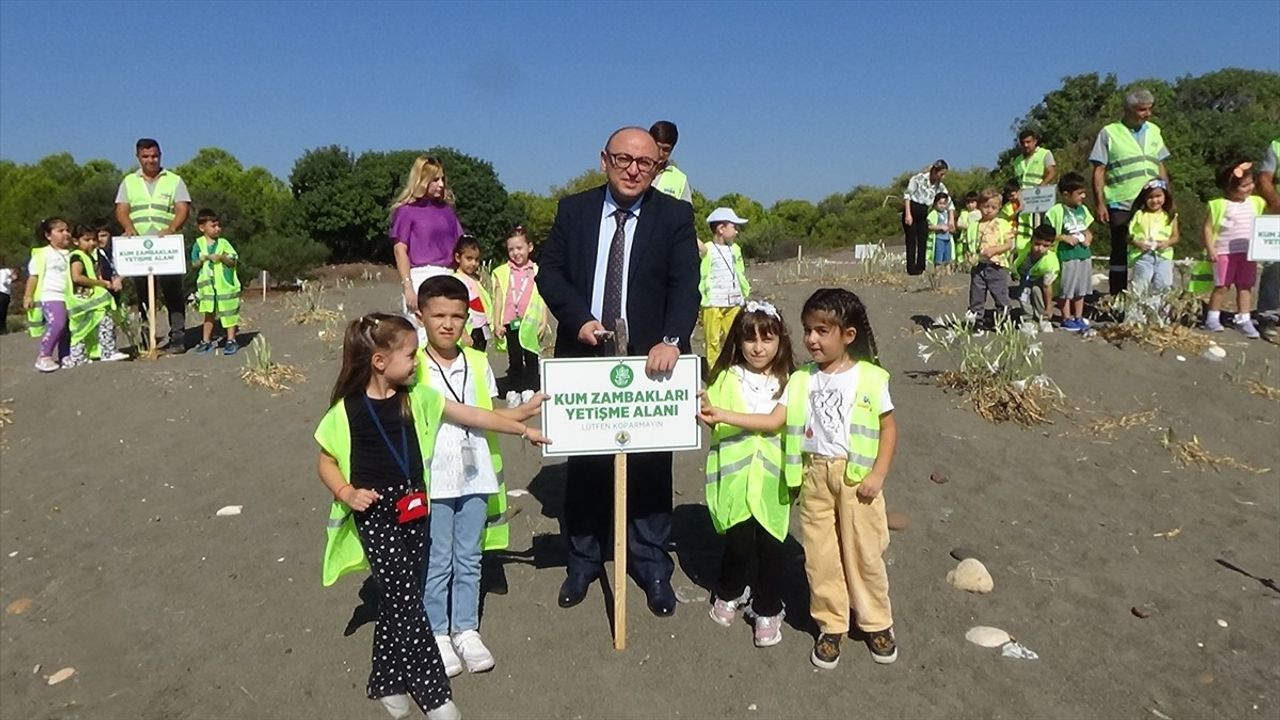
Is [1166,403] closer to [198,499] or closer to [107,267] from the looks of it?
[198,499]

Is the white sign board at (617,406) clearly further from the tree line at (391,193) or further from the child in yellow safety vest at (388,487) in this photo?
the tree line at (391,193)

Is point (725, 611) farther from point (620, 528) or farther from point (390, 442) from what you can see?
point (390, 442)

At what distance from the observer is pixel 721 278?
23.7ft

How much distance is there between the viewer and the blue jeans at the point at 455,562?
354 cm

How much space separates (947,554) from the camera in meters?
4.52

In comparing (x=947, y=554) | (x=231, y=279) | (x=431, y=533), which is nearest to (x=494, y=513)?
(x=431, y=533)

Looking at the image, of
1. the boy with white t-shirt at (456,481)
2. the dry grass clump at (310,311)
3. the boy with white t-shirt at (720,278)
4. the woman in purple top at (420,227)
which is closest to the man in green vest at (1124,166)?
the boy with white t-shirt at (720,278)

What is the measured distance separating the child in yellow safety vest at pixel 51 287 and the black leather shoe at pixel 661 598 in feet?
23.9

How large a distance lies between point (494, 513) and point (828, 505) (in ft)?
4.31

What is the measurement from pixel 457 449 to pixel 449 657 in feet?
2.64

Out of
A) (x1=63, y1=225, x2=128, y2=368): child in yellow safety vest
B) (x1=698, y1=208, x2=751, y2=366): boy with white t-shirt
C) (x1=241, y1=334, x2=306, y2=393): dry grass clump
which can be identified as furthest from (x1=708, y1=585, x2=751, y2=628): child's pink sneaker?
(x1=63, y1=225, x2=128, y2=368): child in yellow safety vest

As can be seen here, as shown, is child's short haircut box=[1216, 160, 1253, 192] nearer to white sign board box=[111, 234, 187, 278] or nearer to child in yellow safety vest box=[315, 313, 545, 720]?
child in yellow safety vest box=[315, 313, 545, 720]

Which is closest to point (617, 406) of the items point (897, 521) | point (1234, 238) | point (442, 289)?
point (442, 289)

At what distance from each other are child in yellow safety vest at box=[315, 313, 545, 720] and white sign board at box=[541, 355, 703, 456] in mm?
158
